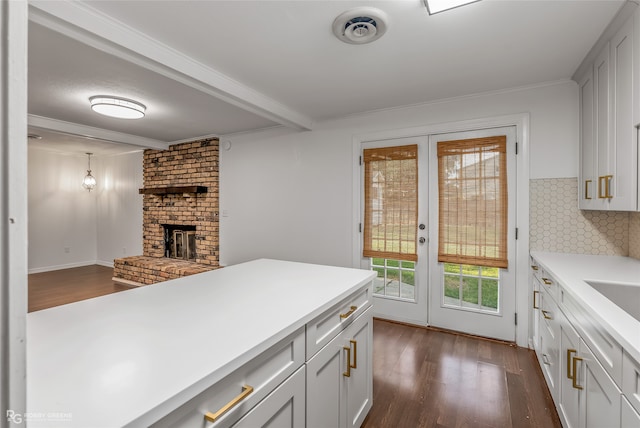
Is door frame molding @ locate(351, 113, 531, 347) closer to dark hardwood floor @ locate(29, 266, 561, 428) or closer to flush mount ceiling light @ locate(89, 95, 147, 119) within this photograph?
dark hardwood floor @ locate(29, 266, 561, 428)

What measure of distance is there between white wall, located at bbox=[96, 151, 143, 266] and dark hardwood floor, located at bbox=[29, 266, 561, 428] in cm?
519

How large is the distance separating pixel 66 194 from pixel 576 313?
8.15 meters

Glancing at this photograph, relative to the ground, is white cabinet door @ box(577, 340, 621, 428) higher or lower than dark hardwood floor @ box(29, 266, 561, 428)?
higher

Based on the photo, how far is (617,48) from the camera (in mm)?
1875

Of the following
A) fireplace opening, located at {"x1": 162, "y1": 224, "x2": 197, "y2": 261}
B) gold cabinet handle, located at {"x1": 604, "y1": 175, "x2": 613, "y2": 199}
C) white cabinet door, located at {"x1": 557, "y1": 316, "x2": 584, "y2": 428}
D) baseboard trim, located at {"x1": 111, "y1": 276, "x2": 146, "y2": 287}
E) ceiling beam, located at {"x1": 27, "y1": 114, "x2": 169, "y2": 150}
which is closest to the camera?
white cabinet door, located at {"x1": 557, "y1": 316, "x2": 584, "y2": 428}

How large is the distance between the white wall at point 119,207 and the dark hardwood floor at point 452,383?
519cm

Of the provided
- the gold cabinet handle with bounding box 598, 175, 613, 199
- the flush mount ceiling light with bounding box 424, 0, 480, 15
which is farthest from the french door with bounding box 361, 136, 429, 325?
the flush mount ceiling light with bounding box 424, 0, 480, 15

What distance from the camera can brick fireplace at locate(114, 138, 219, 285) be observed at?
191 inches

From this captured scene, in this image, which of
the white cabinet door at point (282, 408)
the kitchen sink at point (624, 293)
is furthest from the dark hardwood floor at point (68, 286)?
the kitchen sink at point (624, 293)

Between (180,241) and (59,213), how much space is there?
300 cm

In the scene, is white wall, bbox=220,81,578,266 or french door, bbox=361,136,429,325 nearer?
white wall, bbox=220,81,578,266

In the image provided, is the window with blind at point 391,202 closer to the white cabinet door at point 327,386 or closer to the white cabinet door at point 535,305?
the white cabinet door at point 535,305

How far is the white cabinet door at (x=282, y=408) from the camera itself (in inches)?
35.4

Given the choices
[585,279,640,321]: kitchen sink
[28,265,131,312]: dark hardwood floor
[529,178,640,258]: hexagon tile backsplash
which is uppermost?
[529,178,640,258]: hexagon tile backsplash
